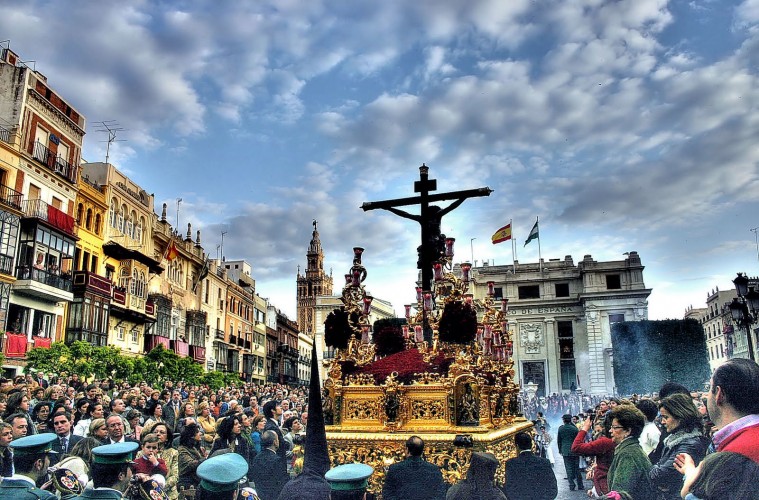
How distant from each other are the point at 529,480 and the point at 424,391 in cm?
196

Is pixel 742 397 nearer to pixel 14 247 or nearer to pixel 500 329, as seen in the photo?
pixel 500 329

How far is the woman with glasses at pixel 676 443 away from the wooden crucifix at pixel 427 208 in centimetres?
654

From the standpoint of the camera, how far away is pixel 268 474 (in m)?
6.58

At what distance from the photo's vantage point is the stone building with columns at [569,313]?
5375 cm

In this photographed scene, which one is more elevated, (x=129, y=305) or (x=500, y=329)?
(x=129, y=305)

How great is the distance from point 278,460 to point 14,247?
23.5 metres

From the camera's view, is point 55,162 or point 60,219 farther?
point 55,162

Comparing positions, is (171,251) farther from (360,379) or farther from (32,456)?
(32,456)

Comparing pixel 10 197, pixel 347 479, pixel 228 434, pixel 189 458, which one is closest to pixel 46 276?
pixel 10 197

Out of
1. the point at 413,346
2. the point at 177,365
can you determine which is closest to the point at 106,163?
the point at 177,365

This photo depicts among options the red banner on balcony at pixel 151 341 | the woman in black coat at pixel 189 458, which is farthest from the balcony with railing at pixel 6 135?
the woman in black coat at pixel 189 458

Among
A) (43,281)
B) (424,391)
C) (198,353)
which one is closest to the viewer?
(424,391)

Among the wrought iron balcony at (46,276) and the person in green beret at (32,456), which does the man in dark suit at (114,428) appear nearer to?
the person in green beret at (32,456)

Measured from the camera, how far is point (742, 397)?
2918 mm
